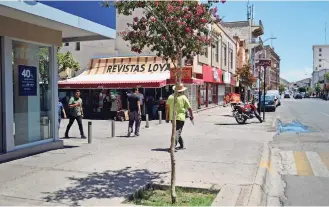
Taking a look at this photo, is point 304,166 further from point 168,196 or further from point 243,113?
point 243,113

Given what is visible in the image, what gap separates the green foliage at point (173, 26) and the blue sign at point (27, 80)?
167 inches

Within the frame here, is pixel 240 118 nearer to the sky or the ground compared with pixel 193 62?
nearer to the ground

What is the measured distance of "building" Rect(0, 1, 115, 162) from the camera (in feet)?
27.1

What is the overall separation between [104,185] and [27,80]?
4.32 metres

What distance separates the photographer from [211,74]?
3139cm

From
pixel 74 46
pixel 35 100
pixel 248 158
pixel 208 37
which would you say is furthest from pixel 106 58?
pixel 208 37

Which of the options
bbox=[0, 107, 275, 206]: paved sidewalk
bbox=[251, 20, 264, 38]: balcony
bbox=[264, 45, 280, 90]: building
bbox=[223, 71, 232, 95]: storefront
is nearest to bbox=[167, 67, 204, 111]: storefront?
bbox=[223, 71, 232, 95]: storefront

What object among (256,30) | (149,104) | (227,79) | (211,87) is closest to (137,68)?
(149,104)

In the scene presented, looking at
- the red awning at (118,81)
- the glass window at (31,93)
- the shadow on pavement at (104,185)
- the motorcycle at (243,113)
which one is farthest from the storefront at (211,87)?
the shadow on pavement at (104,185)

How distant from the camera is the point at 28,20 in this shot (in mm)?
8695

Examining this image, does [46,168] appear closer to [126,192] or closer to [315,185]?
[126,192]

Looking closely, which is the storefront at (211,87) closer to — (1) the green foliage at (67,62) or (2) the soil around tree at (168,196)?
(1) the green foliage at (67,62)

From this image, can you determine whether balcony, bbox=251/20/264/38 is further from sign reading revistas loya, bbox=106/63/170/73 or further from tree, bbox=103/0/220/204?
tree, bbox=103/0/220/204

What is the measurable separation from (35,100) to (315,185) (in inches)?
276
